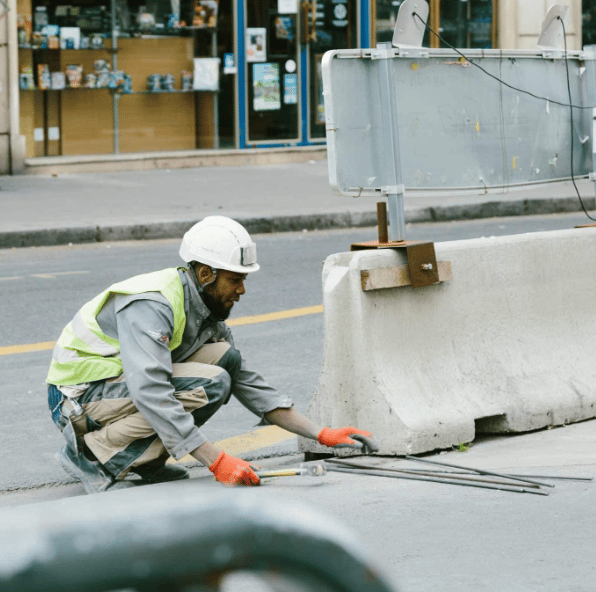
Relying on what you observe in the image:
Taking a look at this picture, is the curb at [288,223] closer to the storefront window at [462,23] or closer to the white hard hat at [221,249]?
the storefront window at [462,23]

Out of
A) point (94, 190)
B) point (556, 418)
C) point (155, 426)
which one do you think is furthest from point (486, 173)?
point (94, 190)

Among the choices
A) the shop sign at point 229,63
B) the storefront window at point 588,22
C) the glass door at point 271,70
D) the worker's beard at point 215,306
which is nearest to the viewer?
the worker's beard at point 215,306

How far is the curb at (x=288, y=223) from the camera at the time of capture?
35.9 ft

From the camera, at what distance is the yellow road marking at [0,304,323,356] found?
6.67 meters

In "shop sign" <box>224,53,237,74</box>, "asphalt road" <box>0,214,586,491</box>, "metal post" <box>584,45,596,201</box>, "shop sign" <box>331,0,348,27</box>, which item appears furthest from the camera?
"shop sign" <box>331,0,348,27</box>

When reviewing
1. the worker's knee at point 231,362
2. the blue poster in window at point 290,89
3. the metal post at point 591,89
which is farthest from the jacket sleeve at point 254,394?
the blue poster in window at point 290,89

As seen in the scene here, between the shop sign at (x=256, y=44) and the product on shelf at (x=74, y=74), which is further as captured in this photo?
the shop sign at (x=256, y=44)

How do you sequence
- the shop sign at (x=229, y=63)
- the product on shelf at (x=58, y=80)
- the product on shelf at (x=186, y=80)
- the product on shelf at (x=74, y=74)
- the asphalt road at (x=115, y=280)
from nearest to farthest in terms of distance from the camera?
the asphalt road at (x=115, y=280), the product on shelf at (x=58, y=80), the product on shelf at (x=74, y=74), the product on shelf at (x=186, y=80), the shop sign at (x=229, y=63)

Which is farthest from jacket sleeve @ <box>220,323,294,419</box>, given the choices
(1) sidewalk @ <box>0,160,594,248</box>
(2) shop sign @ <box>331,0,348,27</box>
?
(2) shop sign @ <box>331,0,348,27</box>

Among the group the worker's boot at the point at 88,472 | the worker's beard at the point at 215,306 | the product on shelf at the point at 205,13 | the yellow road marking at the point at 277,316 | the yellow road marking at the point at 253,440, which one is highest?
the product on shelf at the point at 205,13

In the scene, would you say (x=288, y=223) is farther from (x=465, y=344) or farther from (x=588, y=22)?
(x=588, y=22)

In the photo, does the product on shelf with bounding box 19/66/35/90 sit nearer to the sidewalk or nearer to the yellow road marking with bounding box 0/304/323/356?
the sidewalk

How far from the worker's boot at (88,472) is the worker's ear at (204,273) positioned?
0.75 m

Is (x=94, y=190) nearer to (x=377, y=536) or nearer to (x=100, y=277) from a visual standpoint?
(x=100, y=277)
